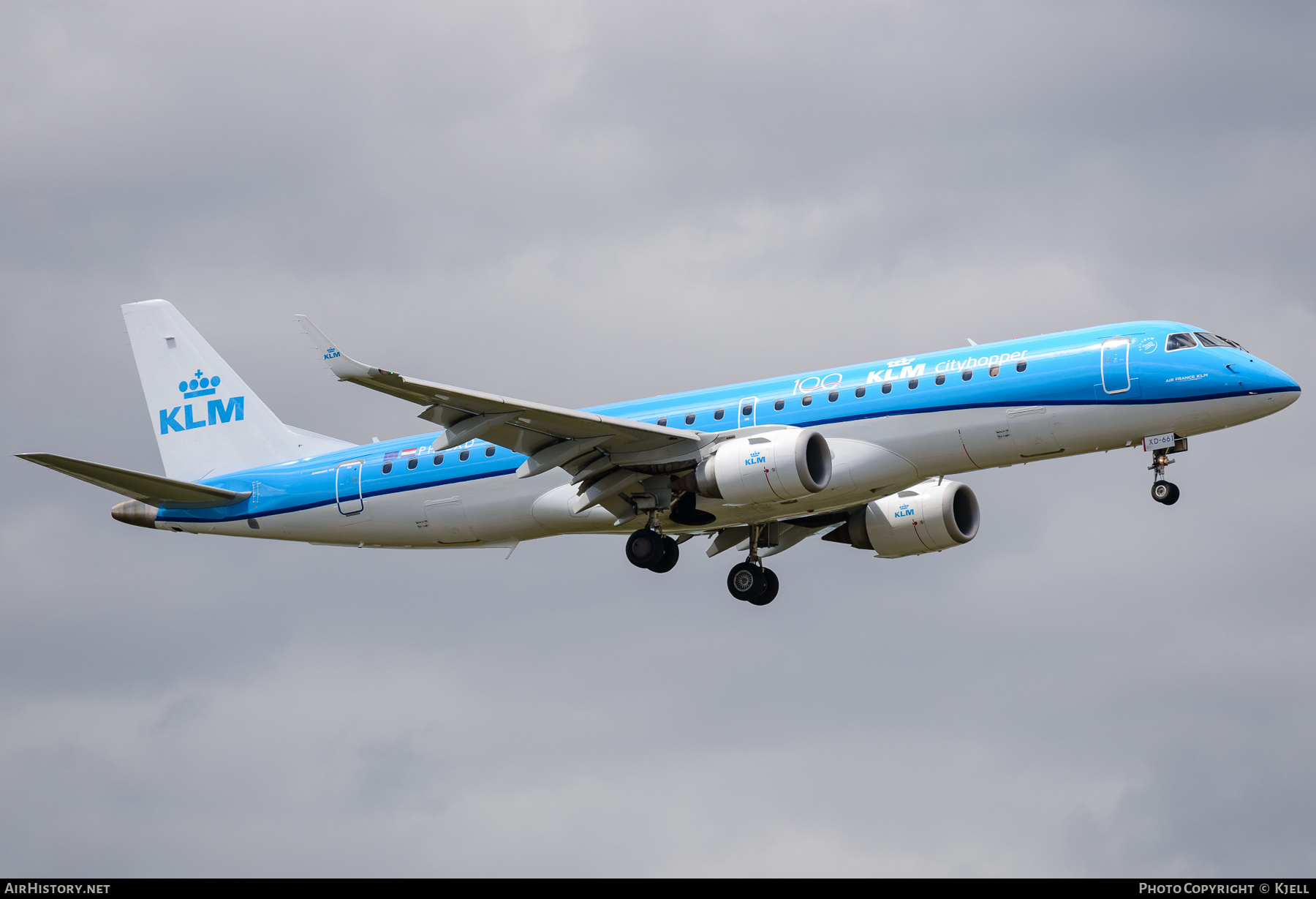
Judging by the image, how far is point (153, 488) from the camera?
42.0 meters

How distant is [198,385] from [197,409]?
0.93m

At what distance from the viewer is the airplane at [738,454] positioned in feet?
115

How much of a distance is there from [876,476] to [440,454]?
11.5m

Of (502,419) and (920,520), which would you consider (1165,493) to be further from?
(502,419)

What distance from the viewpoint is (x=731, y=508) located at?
125ft

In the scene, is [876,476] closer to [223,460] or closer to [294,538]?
[294,538]

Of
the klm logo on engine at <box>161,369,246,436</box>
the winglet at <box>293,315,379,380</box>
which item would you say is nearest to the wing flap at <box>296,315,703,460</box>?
the winglet at <box>293,315,379,380</box>

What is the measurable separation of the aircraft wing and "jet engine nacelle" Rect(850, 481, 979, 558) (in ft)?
23.9

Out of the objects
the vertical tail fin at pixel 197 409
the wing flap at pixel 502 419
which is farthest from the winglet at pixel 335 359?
the vertical tail fin at pixel 197 409

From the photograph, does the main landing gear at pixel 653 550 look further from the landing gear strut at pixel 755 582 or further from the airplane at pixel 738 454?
the landing gear strut at pixel 755 582

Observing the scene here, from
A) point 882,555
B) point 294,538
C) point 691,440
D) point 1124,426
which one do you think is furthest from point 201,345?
point 1124,426

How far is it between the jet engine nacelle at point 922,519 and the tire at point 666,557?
6.40 metres

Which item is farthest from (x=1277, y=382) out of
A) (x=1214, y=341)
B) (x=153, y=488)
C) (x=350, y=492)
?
(x=153, y=488)

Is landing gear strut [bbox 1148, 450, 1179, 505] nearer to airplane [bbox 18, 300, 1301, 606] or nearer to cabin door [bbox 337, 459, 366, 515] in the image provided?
airplane [bbox 18, 300, 1301, 606]
